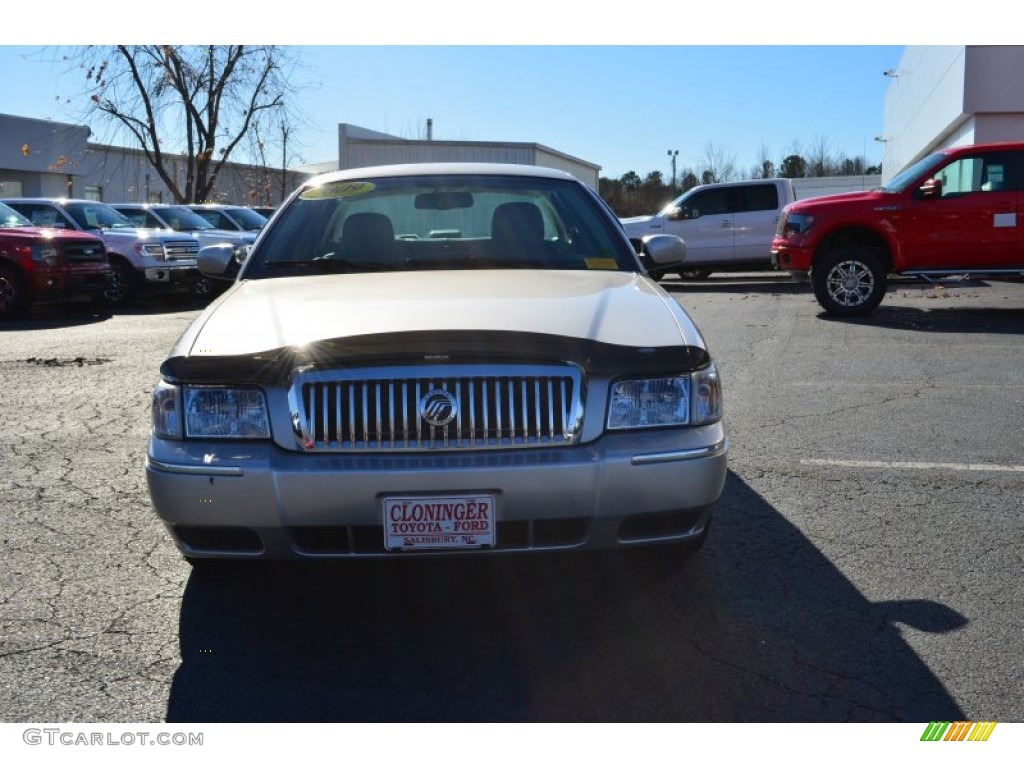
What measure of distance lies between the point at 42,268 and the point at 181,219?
5479mm

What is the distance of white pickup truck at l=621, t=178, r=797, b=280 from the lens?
19.9 m

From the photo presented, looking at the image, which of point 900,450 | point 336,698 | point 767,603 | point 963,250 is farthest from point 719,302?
point 336,698

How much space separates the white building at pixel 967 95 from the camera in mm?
22094

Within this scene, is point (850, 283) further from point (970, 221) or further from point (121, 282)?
point (121, 282)

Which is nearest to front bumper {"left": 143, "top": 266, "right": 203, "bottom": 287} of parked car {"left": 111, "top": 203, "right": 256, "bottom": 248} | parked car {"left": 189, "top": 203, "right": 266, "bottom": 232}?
parked car {"left": 111, "top": 203, "right": 256, "bottom": 248}

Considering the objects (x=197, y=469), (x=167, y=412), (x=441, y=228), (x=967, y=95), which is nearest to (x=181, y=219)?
(x=967, y=95)

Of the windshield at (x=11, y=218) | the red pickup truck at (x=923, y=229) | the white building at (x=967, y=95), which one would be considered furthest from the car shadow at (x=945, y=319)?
the windshield at (x=11, y=218)

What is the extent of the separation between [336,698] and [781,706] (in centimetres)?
124

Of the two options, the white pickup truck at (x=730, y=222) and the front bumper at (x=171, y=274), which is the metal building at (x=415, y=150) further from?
the front bumper at (x=171, y=274)

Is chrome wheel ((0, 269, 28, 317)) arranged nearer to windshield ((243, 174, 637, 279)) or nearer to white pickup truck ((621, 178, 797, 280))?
white pickup truck ((621, 178, 797, 280))

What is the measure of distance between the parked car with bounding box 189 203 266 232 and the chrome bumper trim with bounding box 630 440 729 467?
63.4 ft

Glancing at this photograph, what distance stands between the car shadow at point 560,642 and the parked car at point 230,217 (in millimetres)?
18669

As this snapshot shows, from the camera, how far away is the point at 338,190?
537 cm

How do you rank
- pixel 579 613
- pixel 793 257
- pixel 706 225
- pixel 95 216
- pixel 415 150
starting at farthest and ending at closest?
1. pixel 415 150
2. pixel 706 225
3. pixel 95 216
4. pixel 793 257
5. pixel 579 613
